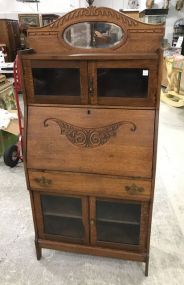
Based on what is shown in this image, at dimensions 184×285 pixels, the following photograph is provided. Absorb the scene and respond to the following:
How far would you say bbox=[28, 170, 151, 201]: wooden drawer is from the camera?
1279 mm

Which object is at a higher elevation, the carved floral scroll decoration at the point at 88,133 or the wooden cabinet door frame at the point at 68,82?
the wooden cabinet door frame at the point at 68,82

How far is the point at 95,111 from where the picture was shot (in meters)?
1.24

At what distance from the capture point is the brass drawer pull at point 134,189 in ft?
4.18

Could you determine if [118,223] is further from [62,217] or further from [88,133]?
[88,133]

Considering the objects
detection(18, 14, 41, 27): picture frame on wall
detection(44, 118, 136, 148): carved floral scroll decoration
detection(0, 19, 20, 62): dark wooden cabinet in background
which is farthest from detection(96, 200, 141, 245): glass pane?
detection(18, 14, 41, 27): picture frame on wall

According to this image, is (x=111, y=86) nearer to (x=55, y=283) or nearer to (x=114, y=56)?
(x=114, y=56)

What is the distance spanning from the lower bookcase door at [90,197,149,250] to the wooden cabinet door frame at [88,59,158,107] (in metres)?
0.52

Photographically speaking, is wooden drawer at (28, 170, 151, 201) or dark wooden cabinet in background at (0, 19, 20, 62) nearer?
wooden drawer at (28, 170, 151, 201)

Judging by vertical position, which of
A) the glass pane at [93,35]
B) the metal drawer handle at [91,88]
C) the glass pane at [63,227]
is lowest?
the glass pane at [63,227]

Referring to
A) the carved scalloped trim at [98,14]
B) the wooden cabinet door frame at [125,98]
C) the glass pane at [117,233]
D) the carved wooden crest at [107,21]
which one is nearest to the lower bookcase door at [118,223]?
the glass pane at [117,233]

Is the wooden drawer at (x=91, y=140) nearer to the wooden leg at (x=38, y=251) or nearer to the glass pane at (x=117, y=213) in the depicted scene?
the glass pane at (x=117, y=213)

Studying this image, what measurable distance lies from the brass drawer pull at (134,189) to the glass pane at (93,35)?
0.72m

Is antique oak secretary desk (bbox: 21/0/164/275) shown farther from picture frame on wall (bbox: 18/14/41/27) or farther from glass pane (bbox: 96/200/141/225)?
picture frame on wall (bbox: 18/14/41/27)

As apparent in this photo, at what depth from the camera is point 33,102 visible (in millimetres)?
1302
